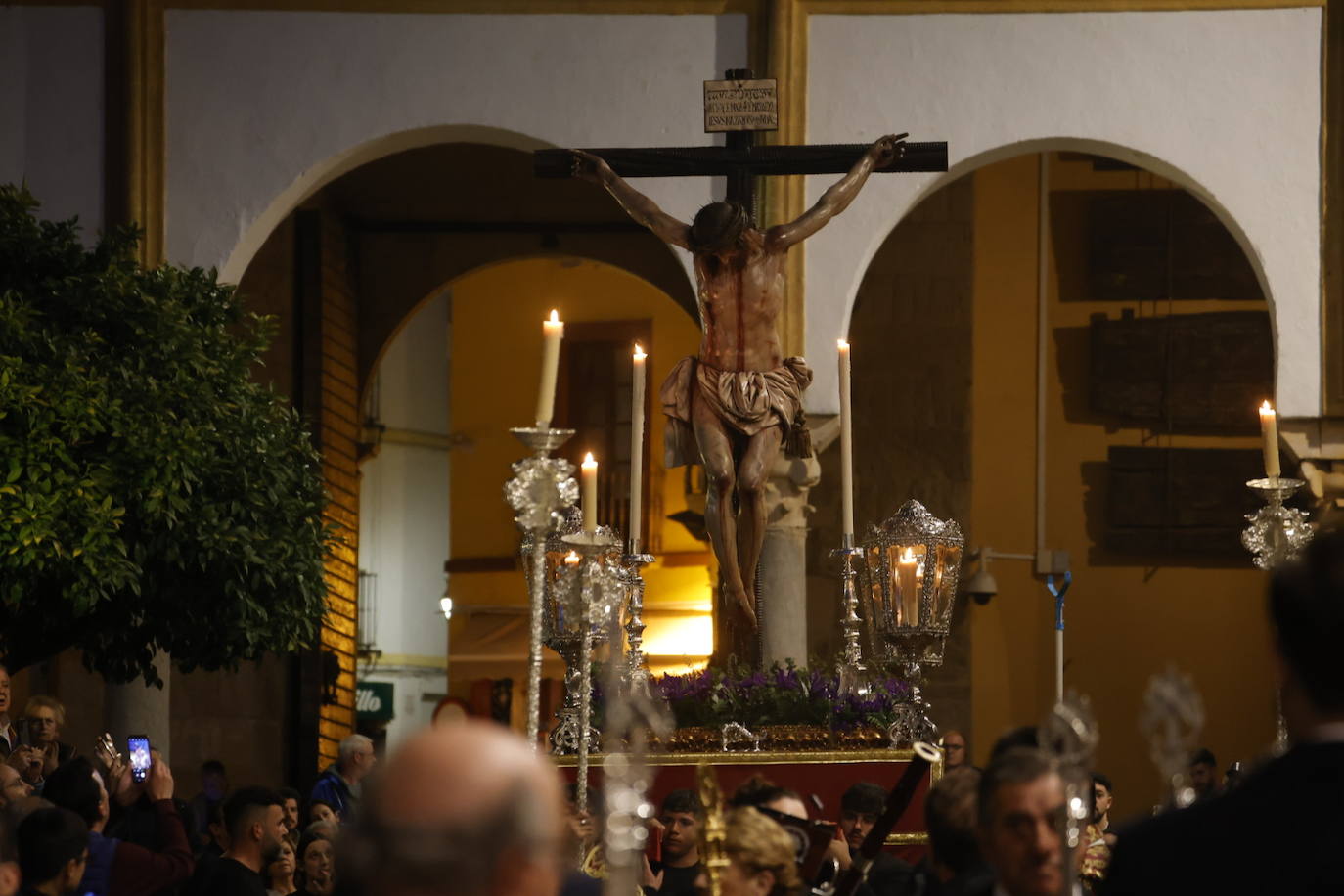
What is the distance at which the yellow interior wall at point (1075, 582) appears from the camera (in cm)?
1529

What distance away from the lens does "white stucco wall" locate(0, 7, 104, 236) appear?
1147cm

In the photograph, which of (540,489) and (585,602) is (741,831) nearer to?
(540,489)

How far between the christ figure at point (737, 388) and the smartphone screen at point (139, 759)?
2.20m

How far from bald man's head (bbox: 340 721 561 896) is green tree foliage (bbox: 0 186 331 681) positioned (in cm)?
703

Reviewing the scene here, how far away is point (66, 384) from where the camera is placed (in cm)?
913

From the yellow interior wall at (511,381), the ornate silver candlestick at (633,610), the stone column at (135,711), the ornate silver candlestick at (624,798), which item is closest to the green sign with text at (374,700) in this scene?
the yellow interior wall at (511,381)

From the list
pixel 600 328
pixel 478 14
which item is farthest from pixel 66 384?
pixel 600 328

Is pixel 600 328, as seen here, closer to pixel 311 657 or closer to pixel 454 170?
pixel 454 170

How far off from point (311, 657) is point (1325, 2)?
8284 millimetres

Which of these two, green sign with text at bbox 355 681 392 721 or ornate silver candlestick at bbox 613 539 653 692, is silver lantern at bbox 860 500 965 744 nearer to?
ornate silver candlestick at bbox 613 539 653 692

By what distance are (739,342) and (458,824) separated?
6.32 m

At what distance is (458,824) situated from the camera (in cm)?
205

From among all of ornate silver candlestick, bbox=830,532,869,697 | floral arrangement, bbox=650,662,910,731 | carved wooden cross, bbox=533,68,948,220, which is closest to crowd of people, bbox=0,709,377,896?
floral arrangement, bbox=650,662,910,731

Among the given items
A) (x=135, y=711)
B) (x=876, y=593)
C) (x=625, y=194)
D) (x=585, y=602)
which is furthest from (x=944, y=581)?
(x=135, y=711)
